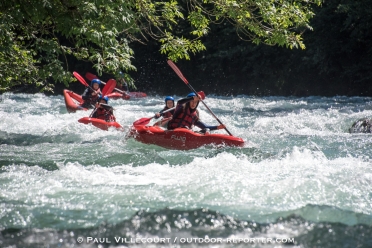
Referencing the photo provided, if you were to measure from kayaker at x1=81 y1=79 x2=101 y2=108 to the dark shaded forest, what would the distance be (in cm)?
903

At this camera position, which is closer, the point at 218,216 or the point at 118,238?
the point at 118,238

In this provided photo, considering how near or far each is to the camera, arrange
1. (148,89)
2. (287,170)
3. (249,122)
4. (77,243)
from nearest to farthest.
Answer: (77,243)
(287,170)
(249,122)
(148,89)

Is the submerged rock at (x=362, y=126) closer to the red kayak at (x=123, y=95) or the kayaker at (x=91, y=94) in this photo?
the kayaker at (x=91, y=94)

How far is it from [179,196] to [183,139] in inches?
120

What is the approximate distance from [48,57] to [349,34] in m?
14.5

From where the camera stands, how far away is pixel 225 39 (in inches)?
915

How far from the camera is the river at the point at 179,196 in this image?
Result: 3.66m

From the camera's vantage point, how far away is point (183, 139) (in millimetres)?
7680

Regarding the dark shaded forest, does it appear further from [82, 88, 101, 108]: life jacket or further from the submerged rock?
[82, 88, 101, 108]: life jacket

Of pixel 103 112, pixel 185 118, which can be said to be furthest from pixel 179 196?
pixel 103 112

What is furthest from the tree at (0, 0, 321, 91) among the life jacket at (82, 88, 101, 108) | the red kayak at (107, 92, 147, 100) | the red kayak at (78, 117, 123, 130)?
the red kayak at (107, 92, 147, 100)

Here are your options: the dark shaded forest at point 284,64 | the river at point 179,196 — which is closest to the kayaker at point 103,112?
the river at point 179,196

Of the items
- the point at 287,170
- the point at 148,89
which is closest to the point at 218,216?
the point at 287,170

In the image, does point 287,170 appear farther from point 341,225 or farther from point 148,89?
point 148,89
